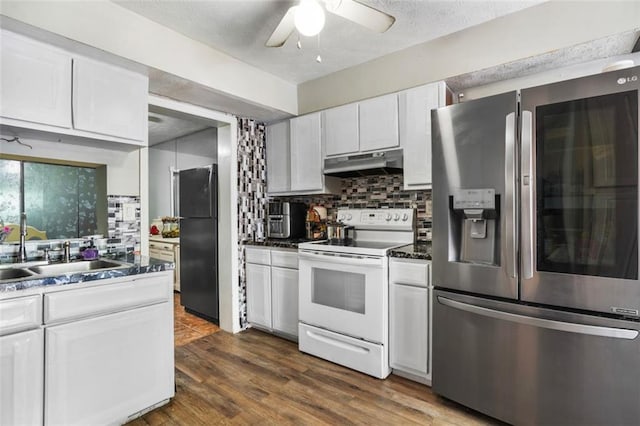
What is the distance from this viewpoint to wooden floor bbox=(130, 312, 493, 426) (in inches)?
72.9

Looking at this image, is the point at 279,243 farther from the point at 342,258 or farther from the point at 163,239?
the point at 163,239

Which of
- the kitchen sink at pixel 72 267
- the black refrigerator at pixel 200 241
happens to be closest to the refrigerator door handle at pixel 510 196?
the kitchen sink at pixel 72 267

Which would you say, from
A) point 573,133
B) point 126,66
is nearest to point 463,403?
point 573,133

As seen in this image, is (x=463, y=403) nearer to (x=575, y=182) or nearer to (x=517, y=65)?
(x=575, y=182)

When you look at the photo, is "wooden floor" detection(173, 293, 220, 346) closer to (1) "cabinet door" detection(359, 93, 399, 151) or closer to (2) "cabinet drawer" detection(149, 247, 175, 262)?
(2) "cabinet drawer" detection(149, 247, 175, 262)

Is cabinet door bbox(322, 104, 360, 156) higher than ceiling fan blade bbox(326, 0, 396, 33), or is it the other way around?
ceiling fan blade bbox(326, 0, 396, 33)

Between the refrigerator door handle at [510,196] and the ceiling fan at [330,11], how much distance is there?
0.85 meters

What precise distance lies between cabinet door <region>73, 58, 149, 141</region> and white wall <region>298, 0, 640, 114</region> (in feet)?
5.12

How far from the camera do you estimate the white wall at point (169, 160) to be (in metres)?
4.54

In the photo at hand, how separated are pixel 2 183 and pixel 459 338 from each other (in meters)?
2.88

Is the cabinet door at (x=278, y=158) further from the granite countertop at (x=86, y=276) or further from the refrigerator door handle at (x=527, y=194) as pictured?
the refrigerator door handle at (x=527, y=194)

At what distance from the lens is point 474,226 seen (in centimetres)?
184

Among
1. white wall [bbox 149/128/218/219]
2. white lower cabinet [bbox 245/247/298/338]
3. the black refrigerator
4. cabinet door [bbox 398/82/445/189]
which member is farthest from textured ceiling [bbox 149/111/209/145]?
cabinet door [bbox 398/82/445/189]

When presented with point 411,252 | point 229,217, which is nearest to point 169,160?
point 229,217
